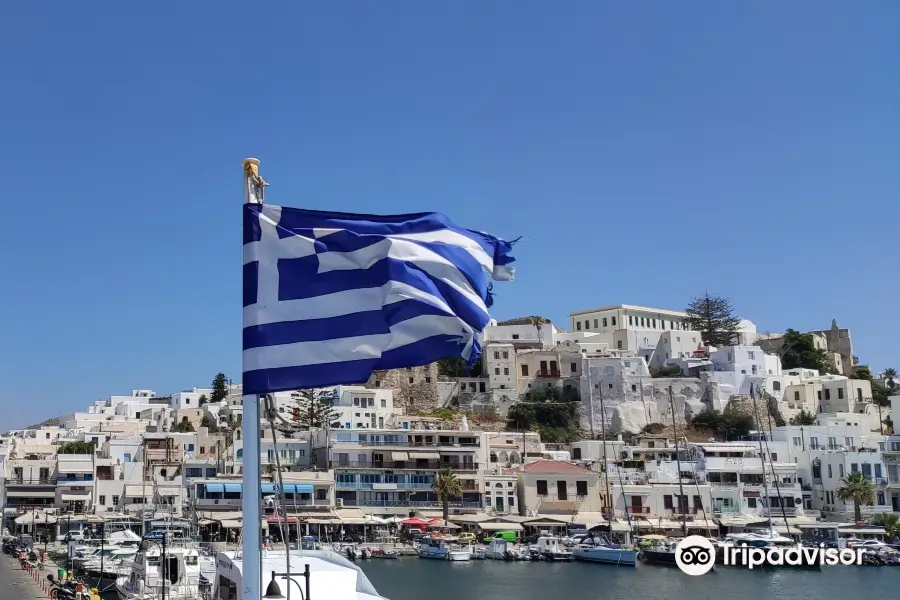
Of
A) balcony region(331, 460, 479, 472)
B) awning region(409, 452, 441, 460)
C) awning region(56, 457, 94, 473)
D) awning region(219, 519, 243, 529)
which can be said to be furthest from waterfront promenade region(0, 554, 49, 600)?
awning region(409, 452, 441, 460)

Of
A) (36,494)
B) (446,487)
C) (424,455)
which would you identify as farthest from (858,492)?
(36,494)

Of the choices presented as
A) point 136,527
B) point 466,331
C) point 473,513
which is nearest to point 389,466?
point 473,513

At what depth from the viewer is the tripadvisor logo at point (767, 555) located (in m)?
59.4

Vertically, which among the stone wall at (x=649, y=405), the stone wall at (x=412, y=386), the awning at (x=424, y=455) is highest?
the stone wall at (x=412, y=386)

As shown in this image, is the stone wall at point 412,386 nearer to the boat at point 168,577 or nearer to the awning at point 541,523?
the awning at point 541,523

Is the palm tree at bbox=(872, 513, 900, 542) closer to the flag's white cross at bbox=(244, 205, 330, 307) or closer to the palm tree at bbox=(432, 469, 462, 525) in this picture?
the palm tree at bbox=(432, 469, 462, 525)

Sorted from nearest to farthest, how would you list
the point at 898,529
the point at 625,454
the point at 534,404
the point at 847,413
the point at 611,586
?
the point at 611,586
the point at 898,529
the point at 625,454
the point at 847,413
the point at 534,404

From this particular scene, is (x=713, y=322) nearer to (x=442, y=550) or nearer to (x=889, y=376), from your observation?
(x=889, y=376)

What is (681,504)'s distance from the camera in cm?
7362

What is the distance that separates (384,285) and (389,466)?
2586 inches

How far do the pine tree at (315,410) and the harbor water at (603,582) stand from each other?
891 inches

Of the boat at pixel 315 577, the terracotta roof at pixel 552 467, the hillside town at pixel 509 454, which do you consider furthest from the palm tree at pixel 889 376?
the boat at pixel 315 577

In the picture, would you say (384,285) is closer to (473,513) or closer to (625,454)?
(473,513)

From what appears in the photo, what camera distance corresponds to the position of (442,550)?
206 ft
